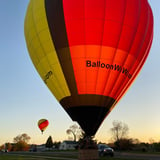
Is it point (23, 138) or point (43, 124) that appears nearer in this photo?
point (43, 124)

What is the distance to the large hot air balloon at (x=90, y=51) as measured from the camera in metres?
12.5

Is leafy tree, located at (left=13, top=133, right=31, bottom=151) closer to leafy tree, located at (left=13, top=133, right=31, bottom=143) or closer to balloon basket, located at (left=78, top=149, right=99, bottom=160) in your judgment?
leafy tree, located at (left=13, top=133, right=31, bottom=143)

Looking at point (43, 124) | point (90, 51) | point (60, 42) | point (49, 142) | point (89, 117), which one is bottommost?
point (89, 117)

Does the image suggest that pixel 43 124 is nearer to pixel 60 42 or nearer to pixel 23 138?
pixel 60 42

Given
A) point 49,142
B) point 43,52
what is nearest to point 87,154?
point 43,52

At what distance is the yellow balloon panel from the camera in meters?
13.2

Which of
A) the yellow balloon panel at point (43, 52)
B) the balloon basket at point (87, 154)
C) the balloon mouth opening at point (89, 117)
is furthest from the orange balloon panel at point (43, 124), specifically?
the balloon basket at point (87, 154)

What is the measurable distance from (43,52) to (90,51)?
288 centimetres

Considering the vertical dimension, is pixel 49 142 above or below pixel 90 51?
above

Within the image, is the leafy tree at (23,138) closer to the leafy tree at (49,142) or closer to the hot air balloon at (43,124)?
the leafy tree at (49,142)

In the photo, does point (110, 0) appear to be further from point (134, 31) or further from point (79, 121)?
point (79, 121)

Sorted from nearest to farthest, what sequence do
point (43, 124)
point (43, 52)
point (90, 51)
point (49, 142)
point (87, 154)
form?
point (87, 154), point (90, 51), point (43, 52), point (43, 124), point (49, 142)

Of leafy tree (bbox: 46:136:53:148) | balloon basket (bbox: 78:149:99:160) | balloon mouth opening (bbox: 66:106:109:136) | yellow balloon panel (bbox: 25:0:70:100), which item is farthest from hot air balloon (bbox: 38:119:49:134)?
Result: leafy tree (bbox: 46:136:53:148)

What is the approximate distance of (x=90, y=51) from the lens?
12.6 metres
